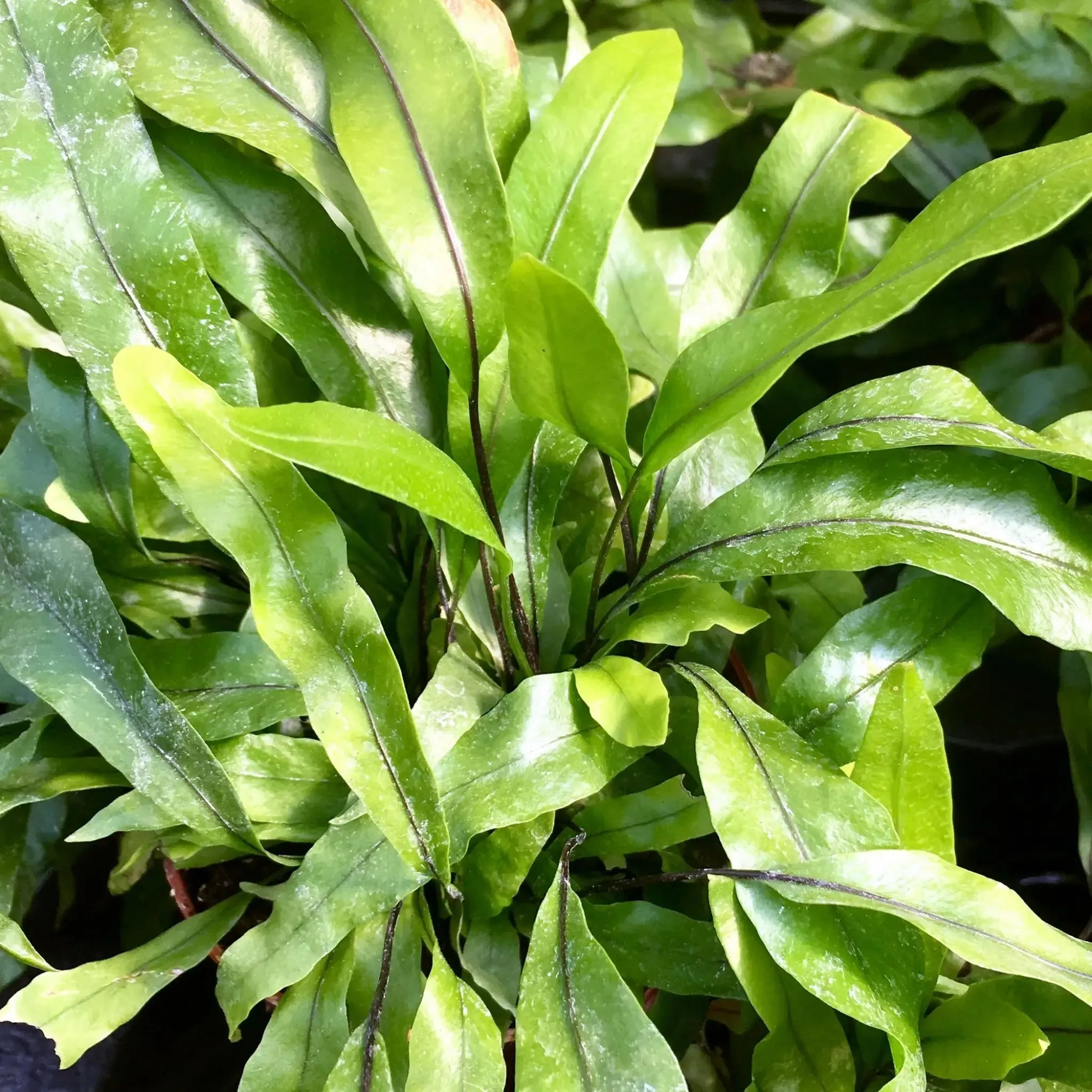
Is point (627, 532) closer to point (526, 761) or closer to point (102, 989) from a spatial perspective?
point (526, 761)

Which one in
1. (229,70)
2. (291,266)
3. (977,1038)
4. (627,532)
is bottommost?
(977,1038)

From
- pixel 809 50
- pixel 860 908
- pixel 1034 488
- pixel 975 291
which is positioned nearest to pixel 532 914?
pixel 860 908

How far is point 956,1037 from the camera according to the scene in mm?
478

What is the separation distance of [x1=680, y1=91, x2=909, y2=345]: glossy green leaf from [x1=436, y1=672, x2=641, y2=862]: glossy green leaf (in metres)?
0.28

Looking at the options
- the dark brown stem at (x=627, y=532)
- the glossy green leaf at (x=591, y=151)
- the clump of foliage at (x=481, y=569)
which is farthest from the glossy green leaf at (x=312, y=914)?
the glossy green leaf at (x=591, y=151)

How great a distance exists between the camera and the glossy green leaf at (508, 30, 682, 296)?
1.62ft

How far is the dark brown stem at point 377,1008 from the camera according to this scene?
44 centimetres

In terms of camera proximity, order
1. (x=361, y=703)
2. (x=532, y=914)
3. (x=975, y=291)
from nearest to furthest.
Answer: (x=361, y=703), (x=532, y=914), (x=975, y=291)

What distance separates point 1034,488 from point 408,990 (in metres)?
0.47

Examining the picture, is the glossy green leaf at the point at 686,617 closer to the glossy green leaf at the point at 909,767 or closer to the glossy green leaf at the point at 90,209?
the glossy green leaf at the point at 909,767

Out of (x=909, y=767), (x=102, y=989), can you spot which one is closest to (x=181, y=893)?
(x=102, y=989)

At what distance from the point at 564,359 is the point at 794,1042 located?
40 centimetres

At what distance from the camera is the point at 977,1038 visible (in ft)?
1.53

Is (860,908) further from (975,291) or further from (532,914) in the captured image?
(975,291)
